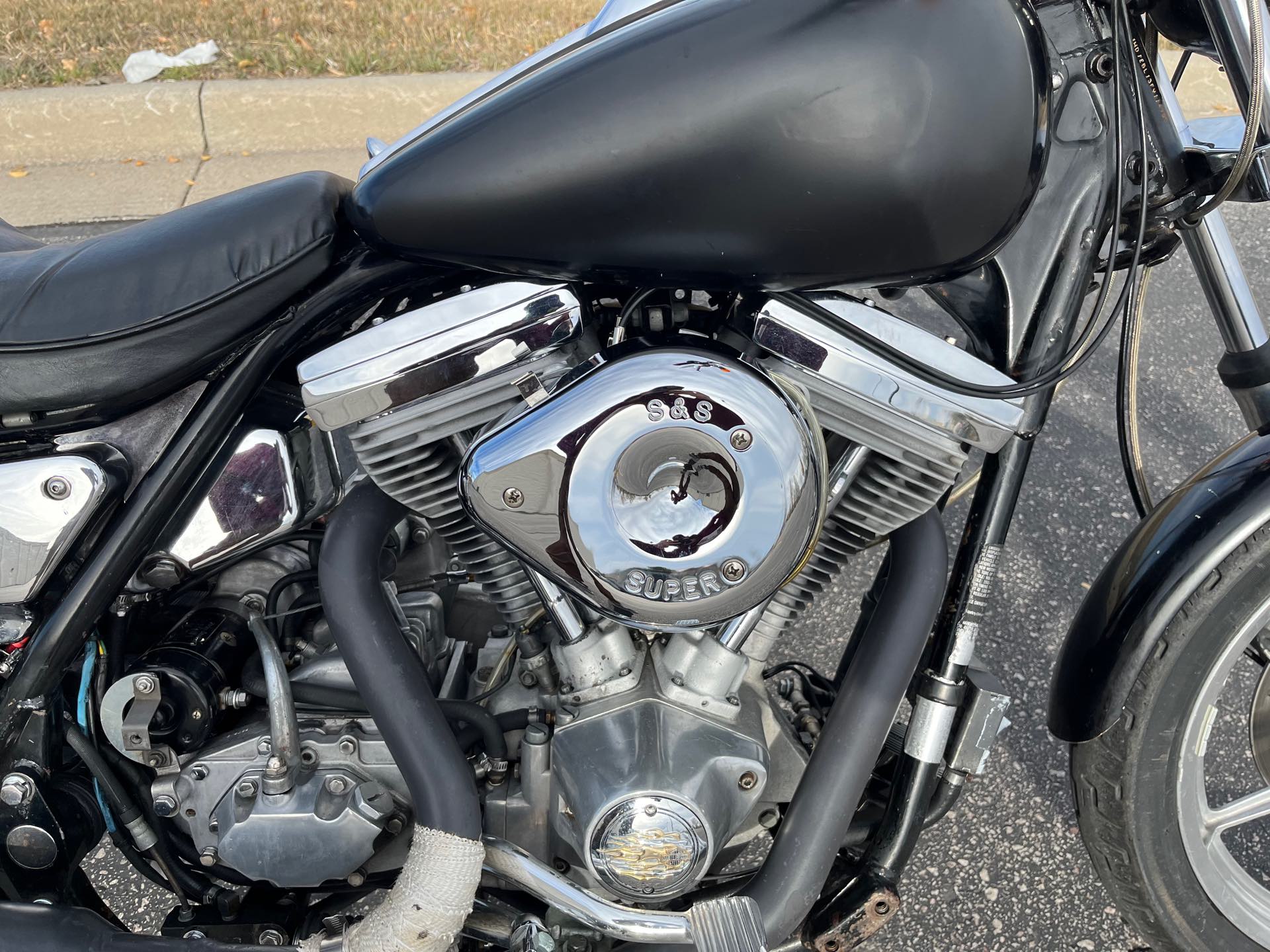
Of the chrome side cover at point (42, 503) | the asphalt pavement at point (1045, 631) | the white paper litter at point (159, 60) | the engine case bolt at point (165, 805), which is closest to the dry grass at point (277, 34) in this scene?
the white paper litter at point (159, 60)

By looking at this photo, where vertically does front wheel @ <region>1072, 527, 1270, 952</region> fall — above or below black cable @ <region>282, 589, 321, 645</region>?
below

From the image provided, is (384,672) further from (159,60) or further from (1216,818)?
(159,60)

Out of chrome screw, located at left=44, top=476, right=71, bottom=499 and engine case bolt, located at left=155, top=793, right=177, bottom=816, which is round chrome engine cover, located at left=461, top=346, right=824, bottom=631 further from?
engine case bolt, located at left=155, top=793, right=177, bottom=816

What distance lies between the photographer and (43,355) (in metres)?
1.15

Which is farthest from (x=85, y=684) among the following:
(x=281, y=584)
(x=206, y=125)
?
(x=206, y=125)

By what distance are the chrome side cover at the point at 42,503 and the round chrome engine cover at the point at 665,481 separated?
0.46m

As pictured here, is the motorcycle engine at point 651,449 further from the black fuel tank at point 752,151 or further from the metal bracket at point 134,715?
the metal bracket at point 134,715

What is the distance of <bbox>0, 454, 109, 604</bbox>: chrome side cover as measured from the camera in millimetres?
1162

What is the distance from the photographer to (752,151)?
942mm

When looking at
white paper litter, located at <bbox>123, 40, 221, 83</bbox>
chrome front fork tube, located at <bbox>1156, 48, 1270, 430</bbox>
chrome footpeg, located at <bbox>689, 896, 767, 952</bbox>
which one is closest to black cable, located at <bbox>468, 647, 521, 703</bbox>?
chrome footpeg, located at <bbox>689, 896, 767, 952</bbox>

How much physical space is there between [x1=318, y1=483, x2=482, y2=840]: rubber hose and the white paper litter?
3204 millimetres

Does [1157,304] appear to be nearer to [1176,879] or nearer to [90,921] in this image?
[1176,879]

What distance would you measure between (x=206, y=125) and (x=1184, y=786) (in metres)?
3.53

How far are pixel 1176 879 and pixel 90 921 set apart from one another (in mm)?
1355
